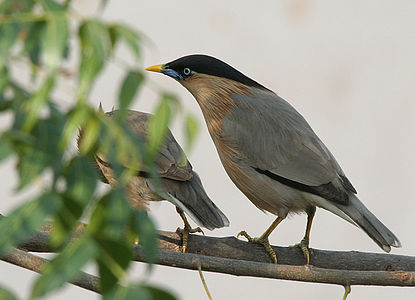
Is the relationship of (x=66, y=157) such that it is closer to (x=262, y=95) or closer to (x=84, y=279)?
(x=84, y=279)

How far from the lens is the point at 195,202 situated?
2.67 metres

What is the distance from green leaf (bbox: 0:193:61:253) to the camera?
639 mm

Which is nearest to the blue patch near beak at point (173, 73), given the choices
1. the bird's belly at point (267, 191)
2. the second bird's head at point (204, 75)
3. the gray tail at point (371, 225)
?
the second bird's head at point (204, 75)

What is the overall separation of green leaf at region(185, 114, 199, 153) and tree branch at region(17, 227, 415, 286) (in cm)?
93

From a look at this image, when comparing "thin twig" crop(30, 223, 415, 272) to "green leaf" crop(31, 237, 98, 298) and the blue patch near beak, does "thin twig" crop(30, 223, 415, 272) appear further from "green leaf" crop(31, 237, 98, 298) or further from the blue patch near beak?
"green leaf" crop(31, 237, 98, 298)

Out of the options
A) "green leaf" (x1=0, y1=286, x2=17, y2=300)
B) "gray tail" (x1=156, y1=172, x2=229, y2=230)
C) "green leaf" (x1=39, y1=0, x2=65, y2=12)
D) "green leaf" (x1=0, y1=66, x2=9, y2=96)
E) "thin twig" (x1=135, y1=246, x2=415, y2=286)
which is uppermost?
"green leaf" (x1=39, y1=0, x2=65, y2=12)

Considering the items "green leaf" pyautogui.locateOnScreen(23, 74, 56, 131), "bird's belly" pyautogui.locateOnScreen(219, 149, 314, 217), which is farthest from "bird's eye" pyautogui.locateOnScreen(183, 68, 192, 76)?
"green leaf" pyautogui.locateOnScreen(23, 74, 56, 131)

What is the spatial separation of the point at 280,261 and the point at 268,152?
42cm

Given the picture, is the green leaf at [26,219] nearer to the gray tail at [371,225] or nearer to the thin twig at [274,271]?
the thin twig at [274,271]

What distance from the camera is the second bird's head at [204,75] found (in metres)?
2.80

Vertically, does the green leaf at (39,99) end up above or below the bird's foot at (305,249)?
above

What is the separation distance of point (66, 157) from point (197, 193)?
79.1 inches

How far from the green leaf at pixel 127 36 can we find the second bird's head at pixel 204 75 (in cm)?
212

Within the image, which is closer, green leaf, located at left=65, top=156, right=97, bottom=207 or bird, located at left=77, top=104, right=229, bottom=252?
green leaf, located at left=65, top=156, right=97, bottom=207
